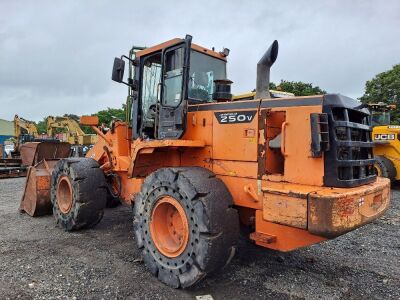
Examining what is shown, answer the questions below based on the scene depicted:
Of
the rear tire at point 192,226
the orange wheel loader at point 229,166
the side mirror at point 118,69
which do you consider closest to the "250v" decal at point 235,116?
the orange wheel loader at point 229,166

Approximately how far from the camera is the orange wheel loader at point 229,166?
11.3 feet

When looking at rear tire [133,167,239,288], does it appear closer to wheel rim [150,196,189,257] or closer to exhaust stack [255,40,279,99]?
wheel rim [150,196,189,257]

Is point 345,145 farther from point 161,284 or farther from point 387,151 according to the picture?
point 387,151

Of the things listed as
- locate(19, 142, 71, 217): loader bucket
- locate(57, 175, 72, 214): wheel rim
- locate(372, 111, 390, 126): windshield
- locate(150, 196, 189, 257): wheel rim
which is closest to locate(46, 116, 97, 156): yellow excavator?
locate(19, 142, 71, 217): loader bucket

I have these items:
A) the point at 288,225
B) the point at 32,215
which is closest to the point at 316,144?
the point at 288,225

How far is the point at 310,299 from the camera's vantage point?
3.69m

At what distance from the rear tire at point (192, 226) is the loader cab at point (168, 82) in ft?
2.87

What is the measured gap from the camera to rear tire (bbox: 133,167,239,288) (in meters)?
3.66

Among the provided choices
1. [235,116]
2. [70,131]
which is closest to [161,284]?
[235,116]

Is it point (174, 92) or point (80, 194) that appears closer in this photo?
point (174, 92)

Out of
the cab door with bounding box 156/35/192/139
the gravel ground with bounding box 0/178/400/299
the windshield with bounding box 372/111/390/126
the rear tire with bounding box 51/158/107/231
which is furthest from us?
the windshield with bounding box 372/111/390/126

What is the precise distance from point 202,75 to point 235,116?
1.22m

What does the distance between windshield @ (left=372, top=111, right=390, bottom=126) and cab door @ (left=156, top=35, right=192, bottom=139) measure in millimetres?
9241

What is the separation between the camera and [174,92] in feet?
16.1
